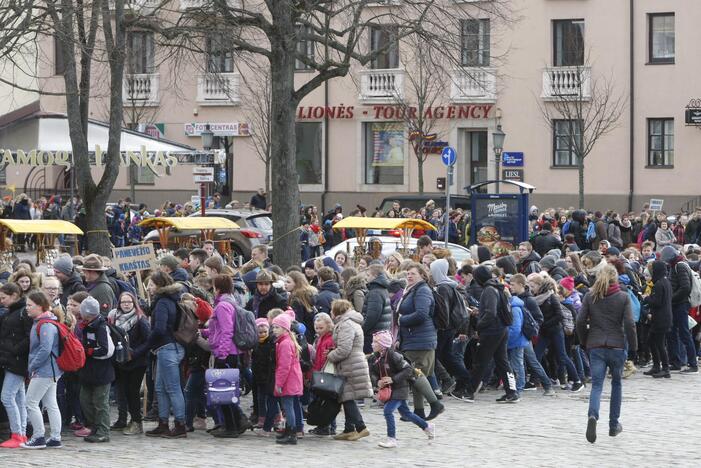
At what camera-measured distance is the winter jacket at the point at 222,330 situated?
47.4 ft

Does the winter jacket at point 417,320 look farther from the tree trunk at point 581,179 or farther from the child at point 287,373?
the tree trunk at point 581,179

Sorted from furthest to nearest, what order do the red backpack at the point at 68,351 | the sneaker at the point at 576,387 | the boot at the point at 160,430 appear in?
the sneaker at the point at 576,387 → the boot at the point at 160,430 → the red backpack at the point at 68,351

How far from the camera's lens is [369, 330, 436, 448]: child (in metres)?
14.3

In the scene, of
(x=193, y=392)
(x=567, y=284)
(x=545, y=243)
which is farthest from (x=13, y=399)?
(x=545, y=243)

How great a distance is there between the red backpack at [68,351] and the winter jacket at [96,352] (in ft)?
1.04

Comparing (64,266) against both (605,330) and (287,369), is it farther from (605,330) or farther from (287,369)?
(605,330)

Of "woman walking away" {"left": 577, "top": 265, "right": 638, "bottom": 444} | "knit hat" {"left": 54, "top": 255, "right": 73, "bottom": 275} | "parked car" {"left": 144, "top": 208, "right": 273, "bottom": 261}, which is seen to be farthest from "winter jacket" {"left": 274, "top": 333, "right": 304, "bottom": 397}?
"parked car" {"left": 144, "top": 208, "right": 273, "bottom": 261}

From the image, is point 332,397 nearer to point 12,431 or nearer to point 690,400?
point 12,431

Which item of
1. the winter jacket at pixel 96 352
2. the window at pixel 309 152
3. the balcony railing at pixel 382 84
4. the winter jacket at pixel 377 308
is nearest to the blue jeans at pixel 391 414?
the winter jacket at pixel 377 308

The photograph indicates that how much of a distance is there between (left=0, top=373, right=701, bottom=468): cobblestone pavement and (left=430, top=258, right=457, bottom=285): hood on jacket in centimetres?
147

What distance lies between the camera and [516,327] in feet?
59.2

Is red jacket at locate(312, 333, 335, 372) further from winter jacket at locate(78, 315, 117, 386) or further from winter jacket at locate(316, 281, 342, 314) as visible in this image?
winter jacket at locate(78, 315, 117, 386)

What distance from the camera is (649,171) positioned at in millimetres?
47938

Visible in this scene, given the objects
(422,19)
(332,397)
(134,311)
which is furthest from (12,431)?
(422,19)
